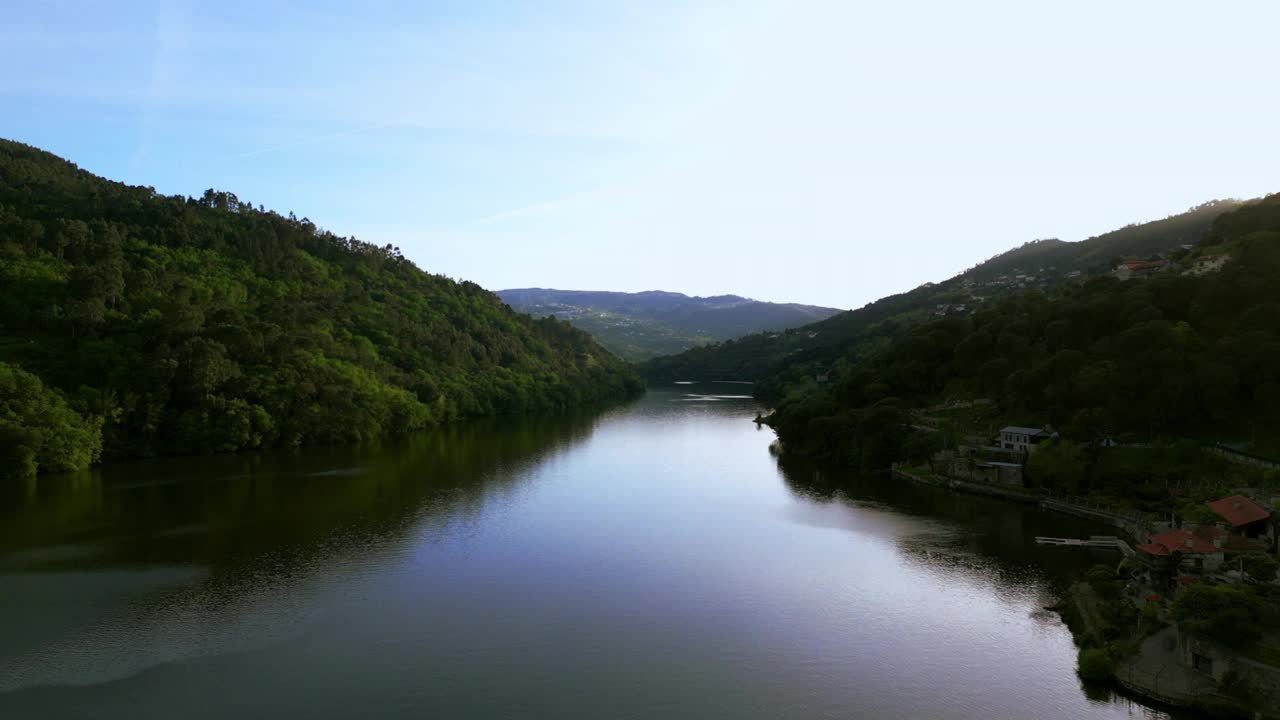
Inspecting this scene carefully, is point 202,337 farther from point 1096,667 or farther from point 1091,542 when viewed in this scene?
point 1096,667

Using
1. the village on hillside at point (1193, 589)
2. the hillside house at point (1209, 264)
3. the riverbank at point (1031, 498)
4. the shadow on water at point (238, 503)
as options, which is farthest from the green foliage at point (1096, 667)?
the hillside house at point (1209, 264)

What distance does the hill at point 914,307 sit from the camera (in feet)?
339

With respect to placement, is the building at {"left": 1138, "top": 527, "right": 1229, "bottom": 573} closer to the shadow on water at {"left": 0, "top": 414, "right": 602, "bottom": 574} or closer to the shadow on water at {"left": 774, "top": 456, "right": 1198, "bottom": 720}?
the shadow on water at {"left": 774, "top": 456, "right": 1198, "bottom": 720}

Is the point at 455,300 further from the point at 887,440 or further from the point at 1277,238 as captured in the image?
the point at 1277,238

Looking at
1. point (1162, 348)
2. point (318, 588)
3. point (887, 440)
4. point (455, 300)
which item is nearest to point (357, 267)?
point (455, 300)

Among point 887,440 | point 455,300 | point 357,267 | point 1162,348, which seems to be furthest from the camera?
point 455,300

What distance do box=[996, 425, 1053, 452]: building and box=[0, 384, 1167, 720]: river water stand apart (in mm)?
4401

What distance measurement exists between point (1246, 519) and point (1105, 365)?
710 inches

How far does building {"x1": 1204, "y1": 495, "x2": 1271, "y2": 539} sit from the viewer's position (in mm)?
21891

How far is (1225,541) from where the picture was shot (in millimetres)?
20906

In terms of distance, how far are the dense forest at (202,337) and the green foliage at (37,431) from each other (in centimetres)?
8

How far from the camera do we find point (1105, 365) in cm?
3853

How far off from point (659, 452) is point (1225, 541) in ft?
116

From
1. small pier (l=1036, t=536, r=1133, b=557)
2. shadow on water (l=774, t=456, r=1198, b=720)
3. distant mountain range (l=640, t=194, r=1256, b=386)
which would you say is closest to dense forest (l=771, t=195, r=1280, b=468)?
shadow on water (l=774, t=456, r=1198, b=720)
